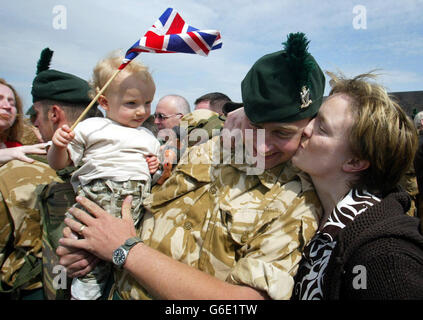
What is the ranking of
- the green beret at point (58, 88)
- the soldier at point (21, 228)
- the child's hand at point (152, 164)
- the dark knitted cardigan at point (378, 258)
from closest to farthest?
1. the dark knitted cardigan at point (378, 258)
2. the child's hand at point (152, 164)
3. the soldier at point (21, 228)
4. the green beret at point (58, 88)

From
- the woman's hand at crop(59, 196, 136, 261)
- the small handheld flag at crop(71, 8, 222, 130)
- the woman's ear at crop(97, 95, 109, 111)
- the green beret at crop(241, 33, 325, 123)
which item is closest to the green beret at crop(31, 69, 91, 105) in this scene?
the woman's ear at crop(97, 95, 109, 111)

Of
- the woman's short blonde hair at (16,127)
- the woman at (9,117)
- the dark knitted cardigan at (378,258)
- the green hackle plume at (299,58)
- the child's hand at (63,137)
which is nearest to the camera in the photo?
the dark knitted cardigan at (378,258)

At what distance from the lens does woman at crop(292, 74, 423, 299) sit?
141 centimetres

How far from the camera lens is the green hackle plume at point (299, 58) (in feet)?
5.56

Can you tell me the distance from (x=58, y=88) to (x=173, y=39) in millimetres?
1365

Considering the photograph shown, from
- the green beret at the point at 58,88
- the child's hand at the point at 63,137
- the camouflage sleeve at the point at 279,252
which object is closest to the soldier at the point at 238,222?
the camouflage sleeve at the point at 279,252

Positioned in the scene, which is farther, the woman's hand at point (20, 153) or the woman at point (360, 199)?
the woman's hand at point (20, 153)

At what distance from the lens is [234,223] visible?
1.81 meters

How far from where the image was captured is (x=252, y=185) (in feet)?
6.57

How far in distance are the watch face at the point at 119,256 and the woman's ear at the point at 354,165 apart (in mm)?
1430

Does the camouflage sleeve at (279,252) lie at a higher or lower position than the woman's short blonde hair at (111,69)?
lower

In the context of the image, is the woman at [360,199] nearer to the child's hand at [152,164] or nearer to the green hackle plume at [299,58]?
the green hackle plume at [299,58]

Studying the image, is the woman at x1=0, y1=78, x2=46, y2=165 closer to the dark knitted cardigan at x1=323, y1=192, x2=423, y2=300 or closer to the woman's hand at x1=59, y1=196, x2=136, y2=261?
the woman's hand at x1=59, y1=196, x2=136, y2=261

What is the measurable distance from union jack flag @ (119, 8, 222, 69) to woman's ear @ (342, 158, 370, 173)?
1.22 metres
